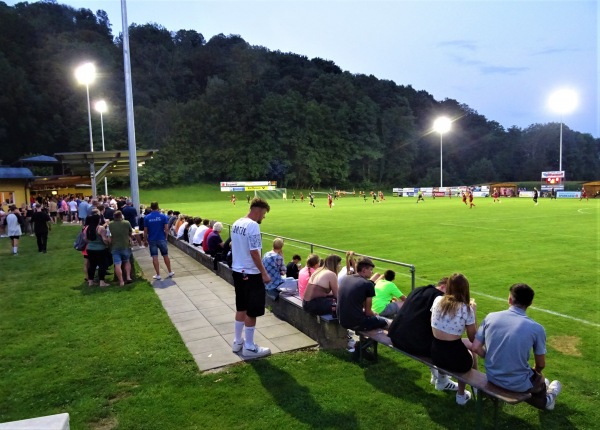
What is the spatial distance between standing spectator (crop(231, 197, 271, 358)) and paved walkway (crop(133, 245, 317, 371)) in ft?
1.14

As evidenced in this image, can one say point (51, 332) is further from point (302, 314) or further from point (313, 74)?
point (313, 74)

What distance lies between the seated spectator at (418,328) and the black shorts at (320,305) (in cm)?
125

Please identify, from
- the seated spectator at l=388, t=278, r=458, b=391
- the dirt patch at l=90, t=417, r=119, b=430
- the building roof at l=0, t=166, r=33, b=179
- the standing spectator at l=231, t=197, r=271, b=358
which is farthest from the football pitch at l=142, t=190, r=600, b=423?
the building roof at l=0, t=166, r=33, b=179

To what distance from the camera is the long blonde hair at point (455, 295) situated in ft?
13.9

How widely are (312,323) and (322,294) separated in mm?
564

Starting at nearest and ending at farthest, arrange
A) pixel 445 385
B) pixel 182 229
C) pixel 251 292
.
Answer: pixel 445 385 < pixel 251 292 < pixel 182 229

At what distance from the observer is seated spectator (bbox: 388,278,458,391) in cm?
457

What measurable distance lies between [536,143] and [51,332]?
414ft

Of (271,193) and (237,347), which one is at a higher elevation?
(271,193)

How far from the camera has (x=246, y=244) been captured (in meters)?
5.42

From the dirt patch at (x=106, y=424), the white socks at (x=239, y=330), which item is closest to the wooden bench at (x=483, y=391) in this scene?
the white socks at (x=239, y=330)

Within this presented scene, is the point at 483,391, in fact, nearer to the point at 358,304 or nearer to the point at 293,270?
the point at 358,304

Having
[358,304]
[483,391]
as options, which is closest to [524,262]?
[358,304]

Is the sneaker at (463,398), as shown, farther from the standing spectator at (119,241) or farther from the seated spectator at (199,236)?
the seated spectator at (199,236)
